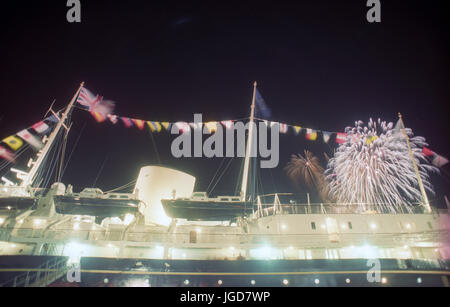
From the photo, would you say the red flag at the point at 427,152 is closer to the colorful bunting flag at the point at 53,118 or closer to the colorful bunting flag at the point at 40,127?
the colorful bunting flag at the point at 53,118

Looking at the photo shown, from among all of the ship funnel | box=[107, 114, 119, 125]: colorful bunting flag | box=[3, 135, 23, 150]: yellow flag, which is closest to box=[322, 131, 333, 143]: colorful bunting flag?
the ship funnel

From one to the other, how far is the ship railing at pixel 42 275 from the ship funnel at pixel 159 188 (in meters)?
6.58

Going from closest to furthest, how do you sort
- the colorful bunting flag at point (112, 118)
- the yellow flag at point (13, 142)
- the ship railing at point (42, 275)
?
the ship railing at point (42, 275) < the yellow flag at point (13, 142) < the colorful bunting flag at point (112, 118)

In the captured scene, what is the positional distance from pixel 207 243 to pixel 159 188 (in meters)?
7.70

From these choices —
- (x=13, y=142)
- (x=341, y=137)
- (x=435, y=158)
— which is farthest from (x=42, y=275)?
(x=435, y=158)

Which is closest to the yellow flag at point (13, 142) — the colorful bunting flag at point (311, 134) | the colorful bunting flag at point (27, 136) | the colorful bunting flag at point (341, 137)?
the colorful bunting flag at point (27, 136)

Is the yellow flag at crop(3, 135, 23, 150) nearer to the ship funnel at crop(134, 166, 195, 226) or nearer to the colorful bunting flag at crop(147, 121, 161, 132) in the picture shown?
the ship funnel at crop(134, 166, 195, 226)

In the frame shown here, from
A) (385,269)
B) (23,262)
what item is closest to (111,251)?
(23,262)

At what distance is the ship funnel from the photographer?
18406 mm

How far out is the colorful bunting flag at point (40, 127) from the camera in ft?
56.7

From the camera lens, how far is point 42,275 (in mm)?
11406

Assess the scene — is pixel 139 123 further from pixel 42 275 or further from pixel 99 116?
pixel 42 275

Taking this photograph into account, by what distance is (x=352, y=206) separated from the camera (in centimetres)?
1727

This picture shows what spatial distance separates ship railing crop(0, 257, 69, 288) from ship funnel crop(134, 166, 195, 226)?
259 inches
